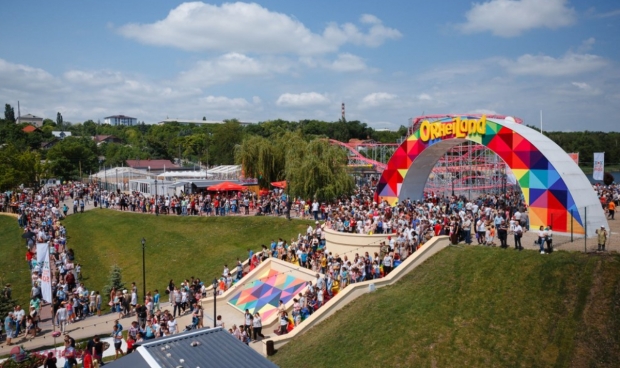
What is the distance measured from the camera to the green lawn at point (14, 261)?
26094 mm

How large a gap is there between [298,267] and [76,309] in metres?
10.2

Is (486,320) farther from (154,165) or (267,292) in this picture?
(154,165)

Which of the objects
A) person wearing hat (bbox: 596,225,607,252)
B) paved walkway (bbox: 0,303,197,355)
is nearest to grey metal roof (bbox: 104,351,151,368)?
paved walkway (bbox: 0,303,197,355)

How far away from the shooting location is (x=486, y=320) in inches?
551

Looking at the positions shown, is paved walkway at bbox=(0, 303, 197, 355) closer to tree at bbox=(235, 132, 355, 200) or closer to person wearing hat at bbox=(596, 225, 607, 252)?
tree at bbox=(235, 132, 355, 200)

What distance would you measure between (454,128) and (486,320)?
44.3ft

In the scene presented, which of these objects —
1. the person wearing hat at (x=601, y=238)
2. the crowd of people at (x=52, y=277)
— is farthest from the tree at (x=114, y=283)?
the person wearing hat at (x=601, y=238)

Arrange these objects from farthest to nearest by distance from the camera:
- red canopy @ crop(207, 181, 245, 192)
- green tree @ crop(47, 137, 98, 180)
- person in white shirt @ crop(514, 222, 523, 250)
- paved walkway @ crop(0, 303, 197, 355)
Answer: green tree @ crop(47, 137, 98, 180)
red canopy @ crop(207, 181, 245, 192)
paved walkway @ crop(0, 303, 197, 355)
person in white shirt @ crop(514, 222, 523, 250)

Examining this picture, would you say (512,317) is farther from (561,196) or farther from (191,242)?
(191,242)

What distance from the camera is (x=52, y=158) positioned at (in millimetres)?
72312

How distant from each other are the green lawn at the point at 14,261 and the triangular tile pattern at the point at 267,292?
11428 millimetres

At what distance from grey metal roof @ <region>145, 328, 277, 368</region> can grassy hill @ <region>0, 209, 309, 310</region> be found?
1752 centimetres

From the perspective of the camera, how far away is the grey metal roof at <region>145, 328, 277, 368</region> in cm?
787

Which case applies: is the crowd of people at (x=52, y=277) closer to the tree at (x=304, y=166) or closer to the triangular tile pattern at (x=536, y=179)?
the tree at (x=304, y=166)
